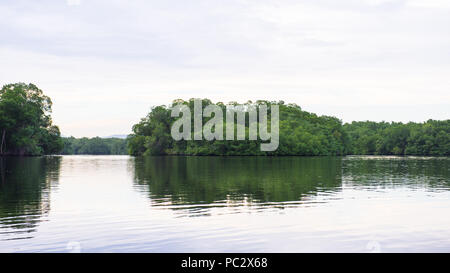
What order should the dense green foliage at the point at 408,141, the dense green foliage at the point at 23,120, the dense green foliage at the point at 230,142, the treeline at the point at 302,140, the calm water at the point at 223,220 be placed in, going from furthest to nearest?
the dense green foliage at the point at 408,141, the treeline at the point at 302,140, the dense green foliage at the point at 230,142, the dense green foliage at the point at 23,120, the calm water at the point at 223,220

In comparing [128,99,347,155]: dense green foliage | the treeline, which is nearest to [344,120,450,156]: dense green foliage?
the treeline

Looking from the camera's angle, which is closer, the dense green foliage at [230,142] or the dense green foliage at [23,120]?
the dense green foliage at [23,120]

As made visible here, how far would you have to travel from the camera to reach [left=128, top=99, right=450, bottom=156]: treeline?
5276 inches

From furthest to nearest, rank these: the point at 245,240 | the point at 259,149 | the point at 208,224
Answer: the point at 259,149
the point at 208,224
the point at 245,240

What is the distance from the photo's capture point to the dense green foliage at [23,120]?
104 meters

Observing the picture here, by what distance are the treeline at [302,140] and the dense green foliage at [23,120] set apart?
110 ft

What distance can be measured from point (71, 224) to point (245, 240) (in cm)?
672

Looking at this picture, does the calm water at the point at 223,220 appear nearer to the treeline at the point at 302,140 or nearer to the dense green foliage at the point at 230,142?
the dense green foliage at the point at 230,142

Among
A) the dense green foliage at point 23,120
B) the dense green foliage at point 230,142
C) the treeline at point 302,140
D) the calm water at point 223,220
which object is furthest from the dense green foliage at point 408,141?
the calm water at point 223,220

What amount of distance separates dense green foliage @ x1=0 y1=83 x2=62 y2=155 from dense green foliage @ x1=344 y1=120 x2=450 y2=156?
107 metres

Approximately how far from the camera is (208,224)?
681 inches

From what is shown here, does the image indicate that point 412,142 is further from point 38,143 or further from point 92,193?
point 92,193

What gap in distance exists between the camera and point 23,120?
108m
